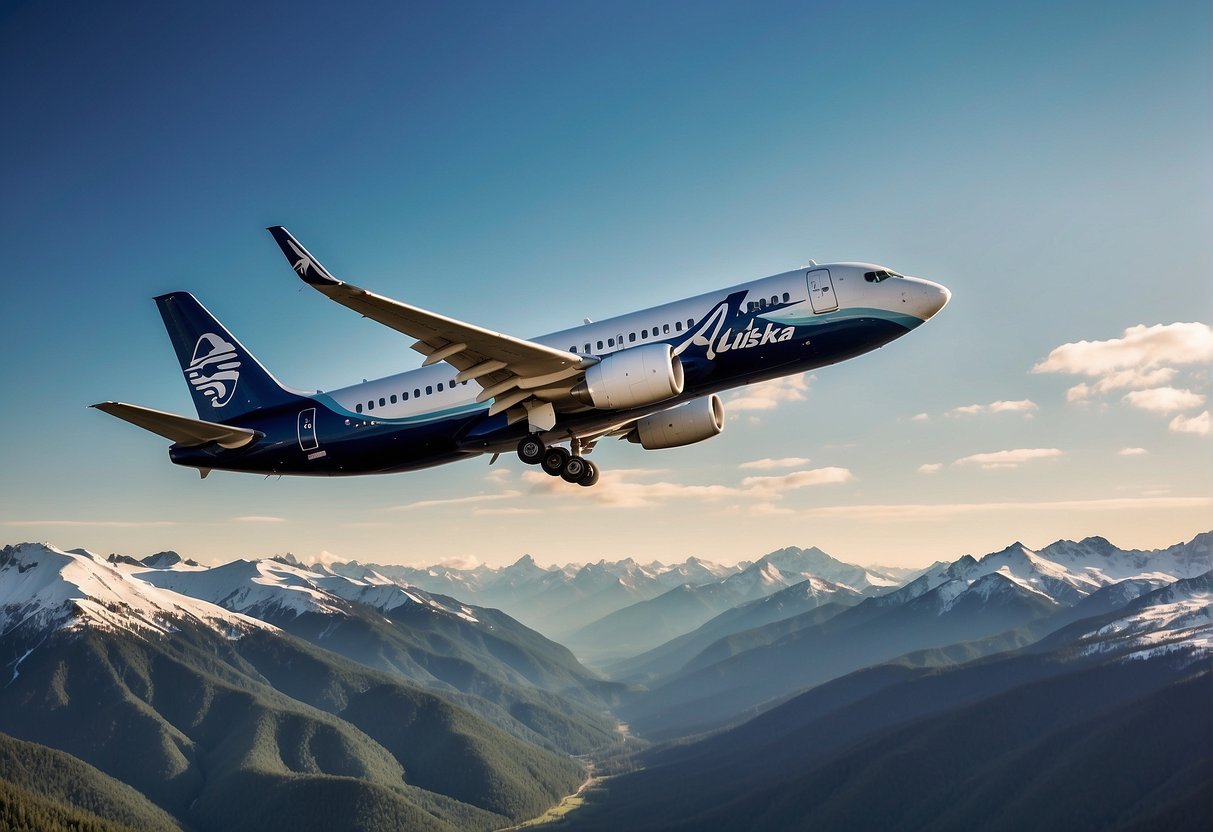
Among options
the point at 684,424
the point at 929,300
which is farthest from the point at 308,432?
the point at 929,300

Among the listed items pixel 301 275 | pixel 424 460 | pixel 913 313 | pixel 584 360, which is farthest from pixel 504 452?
pixel 913 313

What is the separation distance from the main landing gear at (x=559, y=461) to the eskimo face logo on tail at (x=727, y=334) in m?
7.75

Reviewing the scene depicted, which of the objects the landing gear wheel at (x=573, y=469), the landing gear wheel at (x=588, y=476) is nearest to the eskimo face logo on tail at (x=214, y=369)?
the landing gear wheel at (x=573, y=469)

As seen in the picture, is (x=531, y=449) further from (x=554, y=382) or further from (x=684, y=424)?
(x=684, y=424)

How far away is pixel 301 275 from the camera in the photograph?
3017cm

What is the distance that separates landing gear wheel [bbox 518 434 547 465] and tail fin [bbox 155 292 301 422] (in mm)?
12465

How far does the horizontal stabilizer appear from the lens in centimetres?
3781

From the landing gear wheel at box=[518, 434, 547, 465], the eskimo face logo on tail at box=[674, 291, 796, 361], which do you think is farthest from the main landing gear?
the eskimo face logo on tail at box=[674, 291, 796, 361]

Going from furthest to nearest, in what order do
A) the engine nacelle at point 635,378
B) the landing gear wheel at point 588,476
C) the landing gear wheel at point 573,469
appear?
the landing gear wheel at point 588,476 < the landing gear wheel at point 573,469 < the engine nacelle at point 635,378

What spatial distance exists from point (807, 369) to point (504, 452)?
14028 mm

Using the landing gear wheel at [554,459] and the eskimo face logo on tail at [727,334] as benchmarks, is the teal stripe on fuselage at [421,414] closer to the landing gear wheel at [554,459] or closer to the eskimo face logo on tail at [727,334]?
the landing gear wheel at [554,459]

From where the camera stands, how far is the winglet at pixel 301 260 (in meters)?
29.9

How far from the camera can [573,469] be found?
4159 centimetres

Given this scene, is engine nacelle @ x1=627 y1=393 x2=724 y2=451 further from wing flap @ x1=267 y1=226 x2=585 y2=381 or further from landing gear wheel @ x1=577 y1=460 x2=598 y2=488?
wing flap @ x1=267 y1=226 x2=585 y2=381
